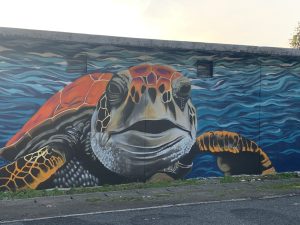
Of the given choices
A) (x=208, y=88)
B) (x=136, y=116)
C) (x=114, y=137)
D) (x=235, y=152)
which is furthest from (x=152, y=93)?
(x=235, y=152)

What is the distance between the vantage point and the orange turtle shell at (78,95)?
9555mm

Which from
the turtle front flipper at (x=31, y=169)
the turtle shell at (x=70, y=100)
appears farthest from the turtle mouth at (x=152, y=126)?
the turtle front flipper at (x=31, y=169)

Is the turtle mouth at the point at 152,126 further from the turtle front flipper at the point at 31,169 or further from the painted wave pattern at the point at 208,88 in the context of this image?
the turtle front flipper at the point at 31,169

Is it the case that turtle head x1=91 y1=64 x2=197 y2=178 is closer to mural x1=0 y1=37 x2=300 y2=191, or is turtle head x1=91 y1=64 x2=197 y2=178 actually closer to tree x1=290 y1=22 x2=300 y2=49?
mural x1=0 y1=37 x2=300 y2=191

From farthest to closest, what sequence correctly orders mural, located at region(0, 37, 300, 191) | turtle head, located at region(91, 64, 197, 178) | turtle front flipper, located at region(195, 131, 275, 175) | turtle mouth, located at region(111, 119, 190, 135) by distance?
turtle front flipper, located at region(195, 131, 275, 175) → turtle mouth, located at region(111, 119, 190, 135) → turtle head, located at region(91, 64, 197, 178) → mural, located at region(0, 37, 300, 191)

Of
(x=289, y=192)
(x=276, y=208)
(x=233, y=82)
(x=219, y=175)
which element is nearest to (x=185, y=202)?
(x=276, y=208)

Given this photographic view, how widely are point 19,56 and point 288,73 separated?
7659mm

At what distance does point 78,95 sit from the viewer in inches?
392

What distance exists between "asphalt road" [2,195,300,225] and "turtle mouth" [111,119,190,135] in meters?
2.97

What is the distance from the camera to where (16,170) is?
9.38 m

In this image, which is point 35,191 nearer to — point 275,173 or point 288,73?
point 275,173

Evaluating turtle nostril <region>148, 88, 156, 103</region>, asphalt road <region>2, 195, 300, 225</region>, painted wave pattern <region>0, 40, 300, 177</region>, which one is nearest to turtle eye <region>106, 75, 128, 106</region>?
painted wave pattern <region>0, 40, 300, 177</region>

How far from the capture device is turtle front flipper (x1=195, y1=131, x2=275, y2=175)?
11391 millimetres

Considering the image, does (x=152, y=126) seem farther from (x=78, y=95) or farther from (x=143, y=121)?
(x=78, y=95)
